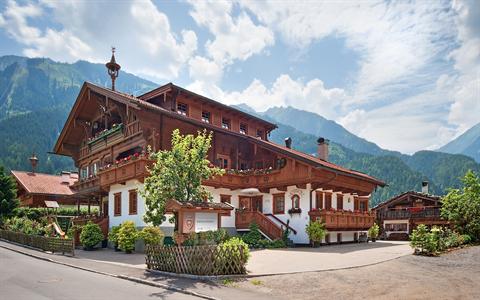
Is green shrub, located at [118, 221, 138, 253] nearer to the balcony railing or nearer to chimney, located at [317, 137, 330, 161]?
chimney, located at [317, 137, 330, 161]

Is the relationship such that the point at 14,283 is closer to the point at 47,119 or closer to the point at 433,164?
the point at 47,119

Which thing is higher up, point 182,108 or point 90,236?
point 182,108

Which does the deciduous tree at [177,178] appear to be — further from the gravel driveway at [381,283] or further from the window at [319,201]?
the window at [319,201]

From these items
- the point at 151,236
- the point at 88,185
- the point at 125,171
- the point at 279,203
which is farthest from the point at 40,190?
the point at 279,203

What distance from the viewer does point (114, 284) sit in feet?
42.6

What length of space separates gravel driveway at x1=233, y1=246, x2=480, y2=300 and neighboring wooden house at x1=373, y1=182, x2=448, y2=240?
26.4 meters

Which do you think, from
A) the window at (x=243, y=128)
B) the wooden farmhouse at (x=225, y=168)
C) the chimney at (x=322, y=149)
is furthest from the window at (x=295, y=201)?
the chimney at (x=322, y=149)

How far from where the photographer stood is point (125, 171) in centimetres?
2569

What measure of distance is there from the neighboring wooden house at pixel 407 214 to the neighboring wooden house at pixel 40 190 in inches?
1429

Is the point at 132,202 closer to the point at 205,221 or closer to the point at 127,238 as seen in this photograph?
the point at 127,238

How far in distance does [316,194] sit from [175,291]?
719 inches

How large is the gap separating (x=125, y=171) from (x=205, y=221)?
11.8m

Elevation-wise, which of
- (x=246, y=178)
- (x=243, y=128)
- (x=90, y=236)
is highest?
(x=243, y=128)

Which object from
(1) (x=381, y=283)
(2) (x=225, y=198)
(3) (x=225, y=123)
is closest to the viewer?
(1) (x=381, y=283)
